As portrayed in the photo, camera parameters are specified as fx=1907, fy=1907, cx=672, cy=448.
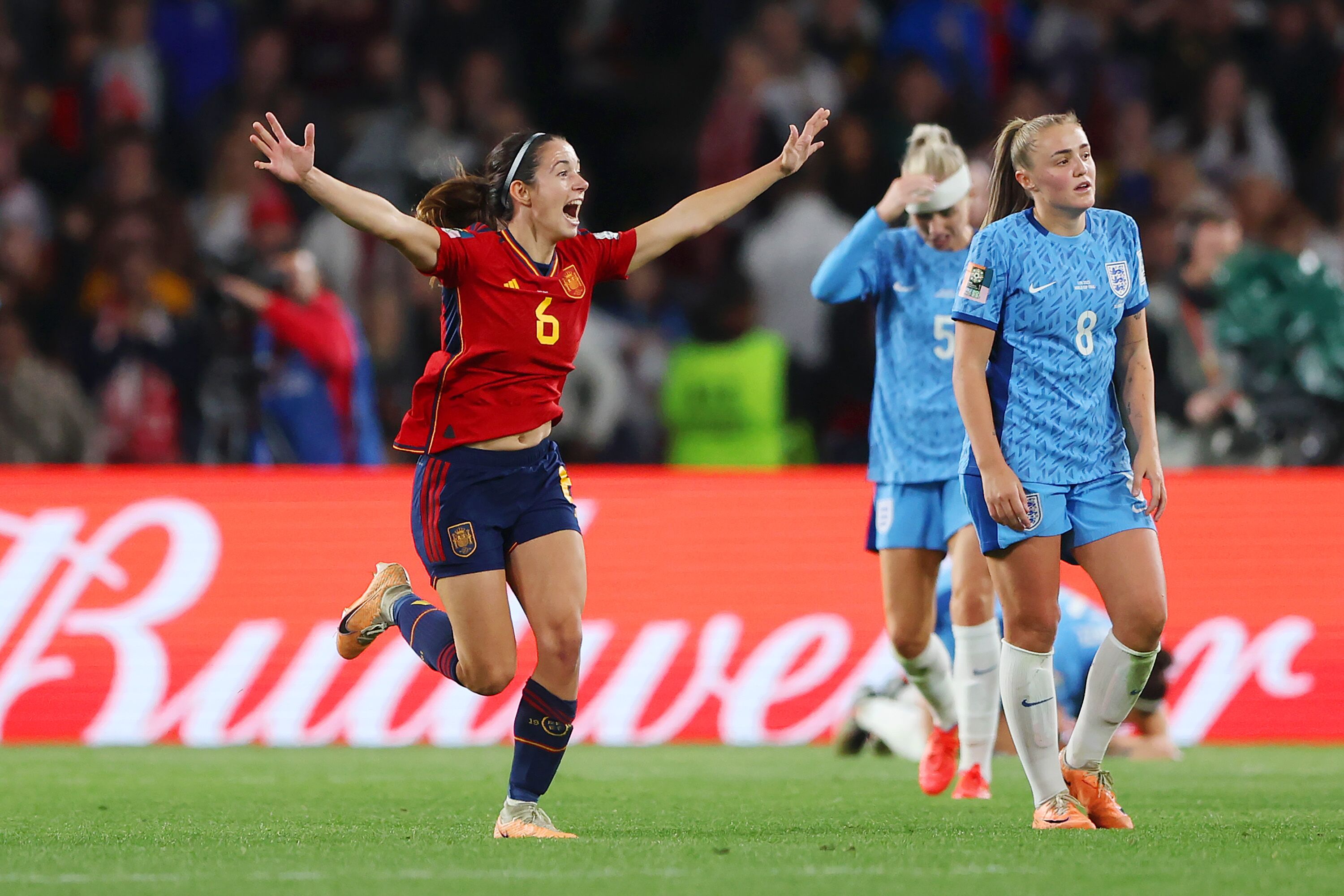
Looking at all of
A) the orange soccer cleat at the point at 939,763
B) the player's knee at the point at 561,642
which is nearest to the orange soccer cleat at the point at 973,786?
the orange soccer cleat at the point at 939,763

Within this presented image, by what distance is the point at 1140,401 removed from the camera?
20.0ft

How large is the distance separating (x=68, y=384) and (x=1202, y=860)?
30.2ft

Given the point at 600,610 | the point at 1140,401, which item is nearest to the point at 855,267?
the point at 1140,401

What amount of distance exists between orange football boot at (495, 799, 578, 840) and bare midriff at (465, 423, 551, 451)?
111 centimetres

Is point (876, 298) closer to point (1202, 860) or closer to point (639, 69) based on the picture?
point (1202, 860)

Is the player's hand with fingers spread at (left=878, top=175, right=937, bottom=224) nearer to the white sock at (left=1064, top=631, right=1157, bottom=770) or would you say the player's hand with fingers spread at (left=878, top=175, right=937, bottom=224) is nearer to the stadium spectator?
the white sock at (left=1064, top=631, right=1157, bottom=770)

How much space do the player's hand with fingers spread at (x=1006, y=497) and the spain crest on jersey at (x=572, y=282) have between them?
1415 mm

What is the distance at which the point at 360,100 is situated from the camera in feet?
47.4

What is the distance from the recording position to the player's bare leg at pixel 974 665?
727 cm

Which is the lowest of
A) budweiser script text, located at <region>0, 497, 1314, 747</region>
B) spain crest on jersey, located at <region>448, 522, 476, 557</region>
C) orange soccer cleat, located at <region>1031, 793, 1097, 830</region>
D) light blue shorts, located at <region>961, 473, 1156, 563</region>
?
budweiser script text, located at <region>0, 497, 1314, 747</region>

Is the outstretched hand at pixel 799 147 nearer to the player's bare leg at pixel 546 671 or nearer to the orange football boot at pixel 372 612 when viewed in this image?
the player's bare leg at pixel 546 671

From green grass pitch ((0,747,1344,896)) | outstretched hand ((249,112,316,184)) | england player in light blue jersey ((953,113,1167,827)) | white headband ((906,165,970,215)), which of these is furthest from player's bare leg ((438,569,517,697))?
white headband ((906,165,970,215))

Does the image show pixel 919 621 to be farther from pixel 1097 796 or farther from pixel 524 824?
pixel 524 824

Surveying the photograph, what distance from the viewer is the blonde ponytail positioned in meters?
7.25
